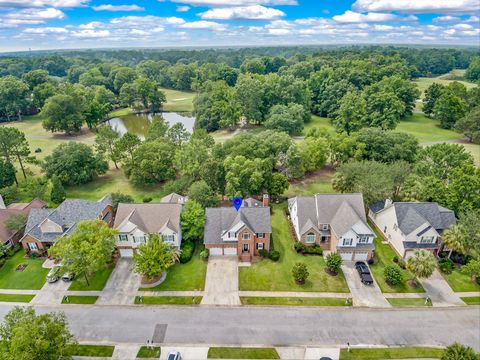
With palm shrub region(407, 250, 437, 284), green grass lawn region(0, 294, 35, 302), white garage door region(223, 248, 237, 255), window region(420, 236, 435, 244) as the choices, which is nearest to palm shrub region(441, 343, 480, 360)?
palm shrub region(407, 250, 437, 284)

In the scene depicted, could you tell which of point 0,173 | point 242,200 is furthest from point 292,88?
point 0,173

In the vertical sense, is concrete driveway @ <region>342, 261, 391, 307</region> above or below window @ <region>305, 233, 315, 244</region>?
below

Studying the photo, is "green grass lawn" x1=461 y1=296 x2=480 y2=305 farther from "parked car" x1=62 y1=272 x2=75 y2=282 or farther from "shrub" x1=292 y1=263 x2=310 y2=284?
"parked car" x1=62 y1=272 x2=75 y2=282

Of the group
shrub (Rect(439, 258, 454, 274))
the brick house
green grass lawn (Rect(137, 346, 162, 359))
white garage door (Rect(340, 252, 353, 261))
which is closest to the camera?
green grass lawn (Rect(137, 346, 162, 359))

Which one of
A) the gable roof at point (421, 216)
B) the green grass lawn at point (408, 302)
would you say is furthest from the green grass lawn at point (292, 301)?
the gable roof at point (421, 216)

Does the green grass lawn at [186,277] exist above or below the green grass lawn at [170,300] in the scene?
above

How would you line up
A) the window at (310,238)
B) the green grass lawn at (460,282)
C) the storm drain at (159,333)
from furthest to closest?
the window at (310,238)
the green grass lawn at (460,282)
the storm drain at (159,333)

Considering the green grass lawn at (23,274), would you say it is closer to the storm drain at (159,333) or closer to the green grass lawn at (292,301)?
the storm drain at (159,333)
